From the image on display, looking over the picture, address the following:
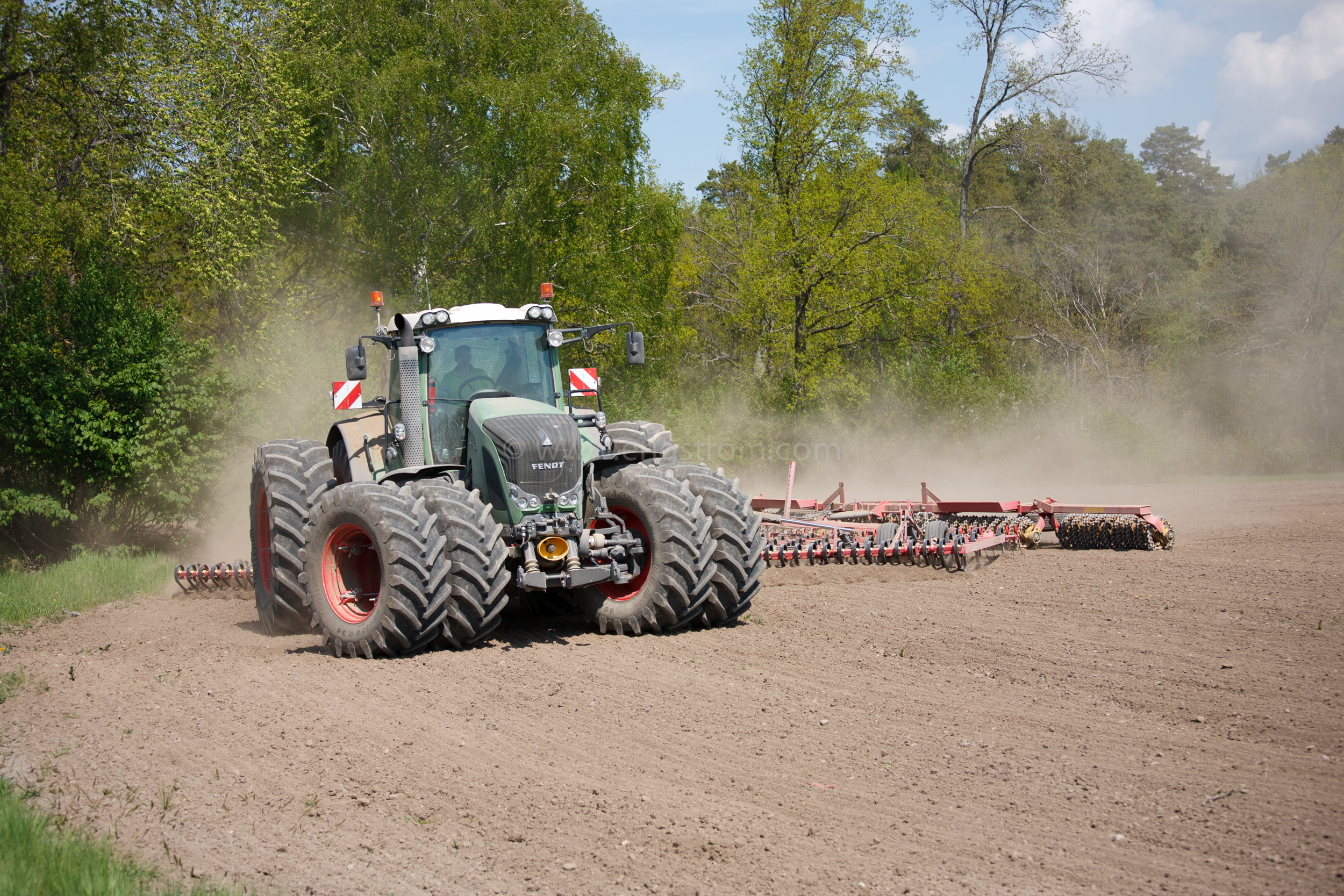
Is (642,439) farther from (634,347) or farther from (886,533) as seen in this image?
(886,533)

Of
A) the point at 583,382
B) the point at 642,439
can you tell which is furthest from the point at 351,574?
the point at 642,439

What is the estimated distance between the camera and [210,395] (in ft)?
46.4

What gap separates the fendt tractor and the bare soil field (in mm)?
339

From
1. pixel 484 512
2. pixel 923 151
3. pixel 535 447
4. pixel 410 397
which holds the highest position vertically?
pixel 923 151

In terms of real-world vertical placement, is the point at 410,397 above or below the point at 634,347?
below

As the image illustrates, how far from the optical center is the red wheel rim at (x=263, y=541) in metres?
9.13

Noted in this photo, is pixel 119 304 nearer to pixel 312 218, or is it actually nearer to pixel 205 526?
pixel 205 526

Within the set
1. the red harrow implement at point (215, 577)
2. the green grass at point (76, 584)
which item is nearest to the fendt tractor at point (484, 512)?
the red harrow implement at point (215, 577)

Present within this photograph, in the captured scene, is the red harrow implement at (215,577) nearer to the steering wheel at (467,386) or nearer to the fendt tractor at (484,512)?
the fendt tractor at (484,512)

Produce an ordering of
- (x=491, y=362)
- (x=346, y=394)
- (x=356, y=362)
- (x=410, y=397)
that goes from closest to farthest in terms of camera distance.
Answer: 1. (x=410, y=397)
2. (x=356, y=362)
3. (x=491, y=362)
4. (x=346, y=394)

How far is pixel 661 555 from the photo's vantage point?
24.6 ft

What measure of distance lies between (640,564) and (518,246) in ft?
52.8

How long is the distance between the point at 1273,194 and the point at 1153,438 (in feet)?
39.8

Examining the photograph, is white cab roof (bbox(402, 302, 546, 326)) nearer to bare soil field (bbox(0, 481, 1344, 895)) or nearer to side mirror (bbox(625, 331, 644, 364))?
side mirror (bbox(625, 331, 644, 364))
